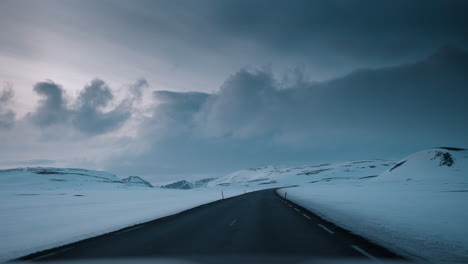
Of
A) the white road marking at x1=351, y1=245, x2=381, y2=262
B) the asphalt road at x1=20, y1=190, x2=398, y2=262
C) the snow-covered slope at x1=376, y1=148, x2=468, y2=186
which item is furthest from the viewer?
the snow-covered slope at x1=376, y1=148, x2=468, y2=186

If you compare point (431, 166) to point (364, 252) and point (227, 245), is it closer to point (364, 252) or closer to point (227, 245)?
point (364, 252)

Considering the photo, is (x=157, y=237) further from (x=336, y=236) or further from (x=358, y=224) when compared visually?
(x=358, y=224)

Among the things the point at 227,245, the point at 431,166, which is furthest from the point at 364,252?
the point at 431,166

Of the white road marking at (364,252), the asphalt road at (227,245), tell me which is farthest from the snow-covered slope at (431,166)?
the white road marking at (364,252)

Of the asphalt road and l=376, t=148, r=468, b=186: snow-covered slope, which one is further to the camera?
l=376, t=148, r=468, b=186: snow-covered slope

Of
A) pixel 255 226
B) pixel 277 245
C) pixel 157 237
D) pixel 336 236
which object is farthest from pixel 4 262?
pixel 336 236

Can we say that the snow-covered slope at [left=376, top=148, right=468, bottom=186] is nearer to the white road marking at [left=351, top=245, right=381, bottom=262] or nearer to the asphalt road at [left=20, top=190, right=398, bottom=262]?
the asphalt road at [left=20, top=190, right=398, bottom=262]

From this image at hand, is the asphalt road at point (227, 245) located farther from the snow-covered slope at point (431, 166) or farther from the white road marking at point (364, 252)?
the snow-covered slope at point (431, 166)

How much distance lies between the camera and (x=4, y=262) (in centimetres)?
684

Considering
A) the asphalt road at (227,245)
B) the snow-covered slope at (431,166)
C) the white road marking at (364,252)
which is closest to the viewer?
the white road marking at (364,252)

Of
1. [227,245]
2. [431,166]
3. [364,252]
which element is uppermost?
[431,166]

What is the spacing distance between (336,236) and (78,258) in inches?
289

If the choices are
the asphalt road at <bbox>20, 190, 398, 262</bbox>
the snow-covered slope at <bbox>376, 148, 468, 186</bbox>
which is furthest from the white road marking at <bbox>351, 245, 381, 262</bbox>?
the snow-covered slope at <bbox>376, 148, 468, 186</bbox>

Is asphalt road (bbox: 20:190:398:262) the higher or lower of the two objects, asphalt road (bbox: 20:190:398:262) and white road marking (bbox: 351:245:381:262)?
the higher
